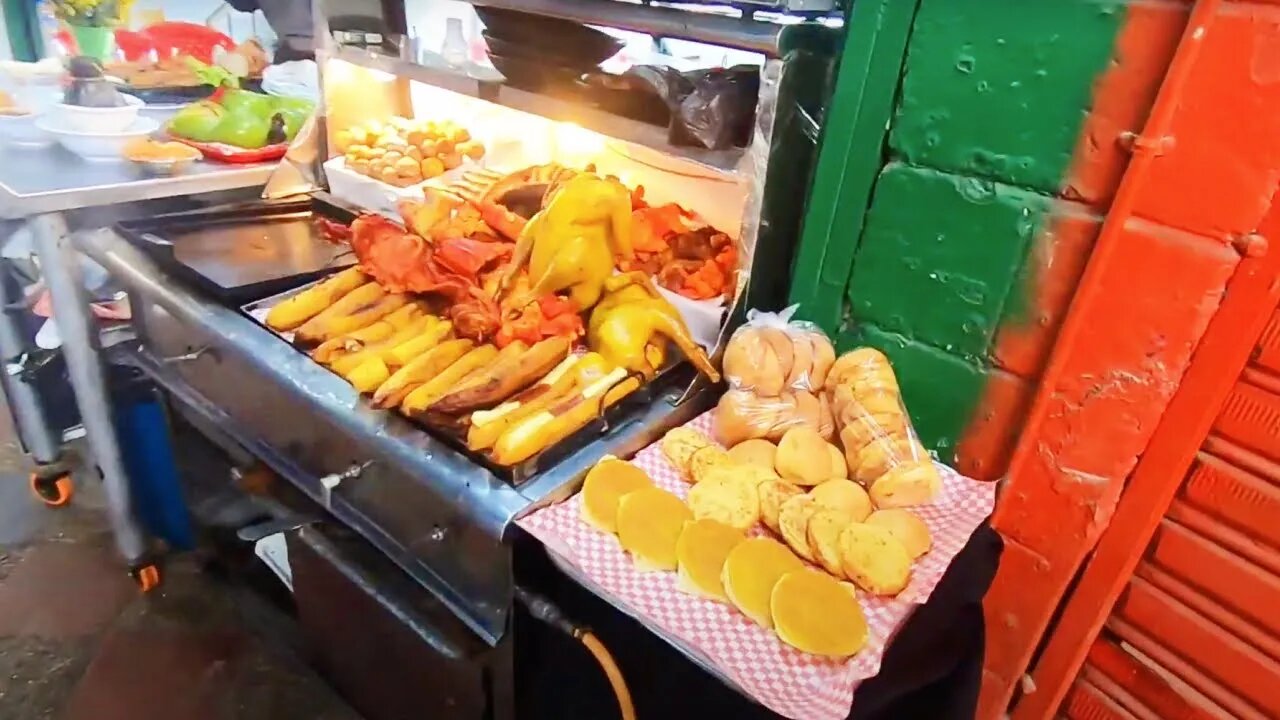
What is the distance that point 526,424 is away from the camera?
1.02 metres

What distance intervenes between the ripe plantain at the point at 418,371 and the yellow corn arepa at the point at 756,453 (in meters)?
0.44

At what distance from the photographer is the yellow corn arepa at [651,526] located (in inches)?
35.8

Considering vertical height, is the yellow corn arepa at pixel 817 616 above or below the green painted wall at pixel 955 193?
below

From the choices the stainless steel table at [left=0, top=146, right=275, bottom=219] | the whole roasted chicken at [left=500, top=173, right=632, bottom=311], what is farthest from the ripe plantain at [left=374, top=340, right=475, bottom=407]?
the stainless steel table at [left=0, top=146, right=275, bottom=219]

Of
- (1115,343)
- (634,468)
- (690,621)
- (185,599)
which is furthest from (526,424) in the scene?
(185,599)

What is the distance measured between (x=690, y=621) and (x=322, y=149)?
1346mm

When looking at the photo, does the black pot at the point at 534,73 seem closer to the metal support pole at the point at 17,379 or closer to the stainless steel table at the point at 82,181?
the stainless steel table at the point at 82,181

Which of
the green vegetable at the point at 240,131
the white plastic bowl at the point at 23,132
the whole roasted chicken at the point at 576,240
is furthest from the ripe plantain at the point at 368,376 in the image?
the white plastic bowl at the point at 23,132

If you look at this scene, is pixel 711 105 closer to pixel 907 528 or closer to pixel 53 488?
pixel 907 528

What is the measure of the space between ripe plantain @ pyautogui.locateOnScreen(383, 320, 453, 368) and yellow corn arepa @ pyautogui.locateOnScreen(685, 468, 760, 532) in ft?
1.57

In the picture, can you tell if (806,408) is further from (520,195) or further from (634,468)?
Answer: (520,195)

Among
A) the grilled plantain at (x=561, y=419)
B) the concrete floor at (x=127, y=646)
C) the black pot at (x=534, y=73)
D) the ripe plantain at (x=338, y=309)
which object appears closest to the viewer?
the grilled plantain at (x=561, y=419)

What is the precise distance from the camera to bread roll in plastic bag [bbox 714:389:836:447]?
3.58 ft

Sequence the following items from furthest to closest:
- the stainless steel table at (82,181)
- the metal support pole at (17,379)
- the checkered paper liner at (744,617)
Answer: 1. the metal support pole at (17,379)
2. the stainless steel table at (82,181)
3. the checkered paper liner at (744,617)
